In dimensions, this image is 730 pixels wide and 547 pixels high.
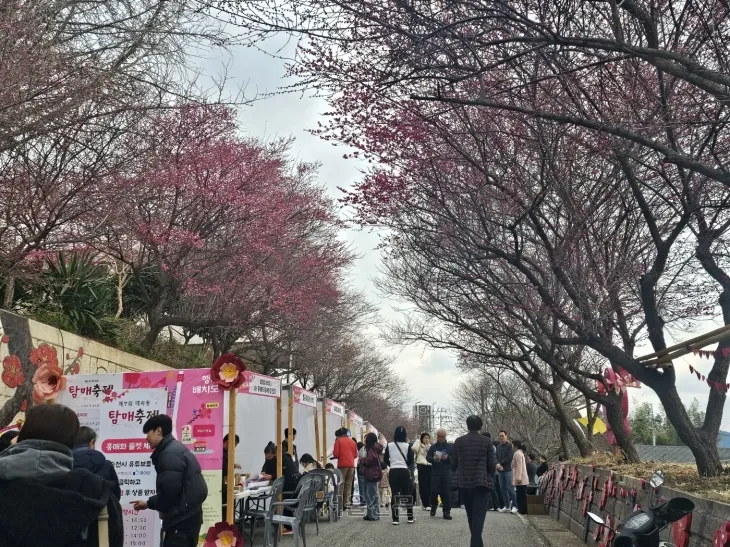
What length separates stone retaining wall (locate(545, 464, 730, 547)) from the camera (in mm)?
6176

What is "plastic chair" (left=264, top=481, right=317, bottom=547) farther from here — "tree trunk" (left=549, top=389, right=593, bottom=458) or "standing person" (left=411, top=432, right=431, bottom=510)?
"tree trunk" (left=549, top=389, right=593, bottom=458)

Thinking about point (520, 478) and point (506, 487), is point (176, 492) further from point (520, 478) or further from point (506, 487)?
point (506, 487)

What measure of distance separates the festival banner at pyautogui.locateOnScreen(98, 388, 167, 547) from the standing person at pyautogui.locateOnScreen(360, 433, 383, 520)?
6833 mm

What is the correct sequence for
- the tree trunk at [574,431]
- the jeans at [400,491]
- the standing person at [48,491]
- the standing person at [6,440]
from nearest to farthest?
the standing person at [48,491] < the standing person at [6,440] < the jeans at [400,491] < the tree trunk at [574,431]

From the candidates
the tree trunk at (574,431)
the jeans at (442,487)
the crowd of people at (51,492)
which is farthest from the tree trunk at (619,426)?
the crowd of people at (51,492)

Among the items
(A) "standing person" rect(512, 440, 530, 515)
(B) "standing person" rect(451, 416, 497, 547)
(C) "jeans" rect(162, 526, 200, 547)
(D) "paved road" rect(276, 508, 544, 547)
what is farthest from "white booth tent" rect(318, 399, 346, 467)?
(C) "jeans" rect(162, 526, 200, 547)

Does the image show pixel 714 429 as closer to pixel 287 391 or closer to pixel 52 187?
pixel 287 391

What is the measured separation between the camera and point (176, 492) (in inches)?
281

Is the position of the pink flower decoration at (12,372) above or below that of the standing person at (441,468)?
above

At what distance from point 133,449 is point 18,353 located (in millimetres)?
4408

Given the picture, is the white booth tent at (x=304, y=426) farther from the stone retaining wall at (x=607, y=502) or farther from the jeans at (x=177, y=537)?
the jeans at (x=177, y=537)

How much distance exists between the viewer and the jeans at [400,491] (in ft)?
51.5

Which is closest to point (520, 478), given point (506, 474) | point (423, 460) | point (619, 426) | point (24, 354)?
point (506, 474)

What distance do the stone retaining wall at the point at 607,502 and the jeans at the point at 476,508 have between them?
57.0 inches
